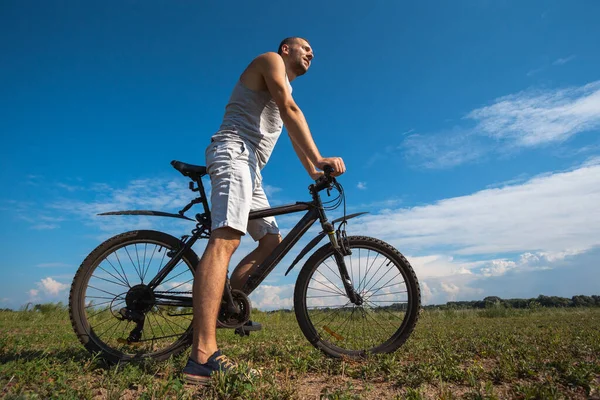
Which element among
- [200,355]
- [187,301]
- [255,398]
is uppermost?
[187,301]

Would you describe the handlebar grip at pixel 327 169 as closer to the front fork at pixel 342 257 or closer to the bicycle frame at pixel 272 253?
the bicycle frame at pixel 272 253

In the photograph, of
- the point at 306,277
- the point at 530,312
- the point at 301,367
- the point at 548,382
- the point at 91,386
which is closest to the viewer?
the point at 548,382

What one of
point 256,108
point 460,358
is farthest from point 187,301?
point 460,358

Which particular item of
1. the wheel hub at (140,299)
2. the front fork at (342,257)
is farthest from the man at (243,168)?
the wheel hub at (140,299)

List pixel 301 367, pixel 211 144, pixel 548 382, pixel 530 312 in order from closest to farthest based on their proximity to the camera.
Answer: pixel 548 382 → pixel 301 367 → pixel 211 144 → pixel 530 312

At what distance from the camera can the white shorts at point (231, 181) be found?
10.6 ft

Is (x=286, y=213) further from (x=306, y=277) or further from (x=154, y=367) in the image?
(x=154, y=367)

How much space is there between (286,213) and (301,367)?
1404mm

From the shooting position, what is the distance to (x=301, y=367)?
3213mm

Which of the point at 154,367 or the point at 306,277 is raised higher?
the point at 306,277

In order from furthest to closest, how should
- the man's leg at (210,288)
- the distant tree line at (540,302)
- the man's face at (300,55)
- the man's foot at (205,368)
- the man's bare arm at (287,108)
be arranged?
the distant tree line at (540,302) < the man's face at (300,55) < the man's bare arm at (287,108) < the man's leg at (210,288) < the man's foot at (205,368)

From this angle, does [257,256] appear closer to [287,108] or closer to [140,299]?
[140,299]

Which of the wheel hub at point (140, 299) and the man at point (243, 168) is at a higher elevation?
the man at point (243, 168)

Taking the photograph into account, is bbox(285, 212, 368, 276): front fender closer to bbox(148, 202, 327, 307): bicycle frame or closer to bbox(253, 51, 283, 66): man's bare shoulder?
bbox(148, 202, 327, 307): bicycle frame
